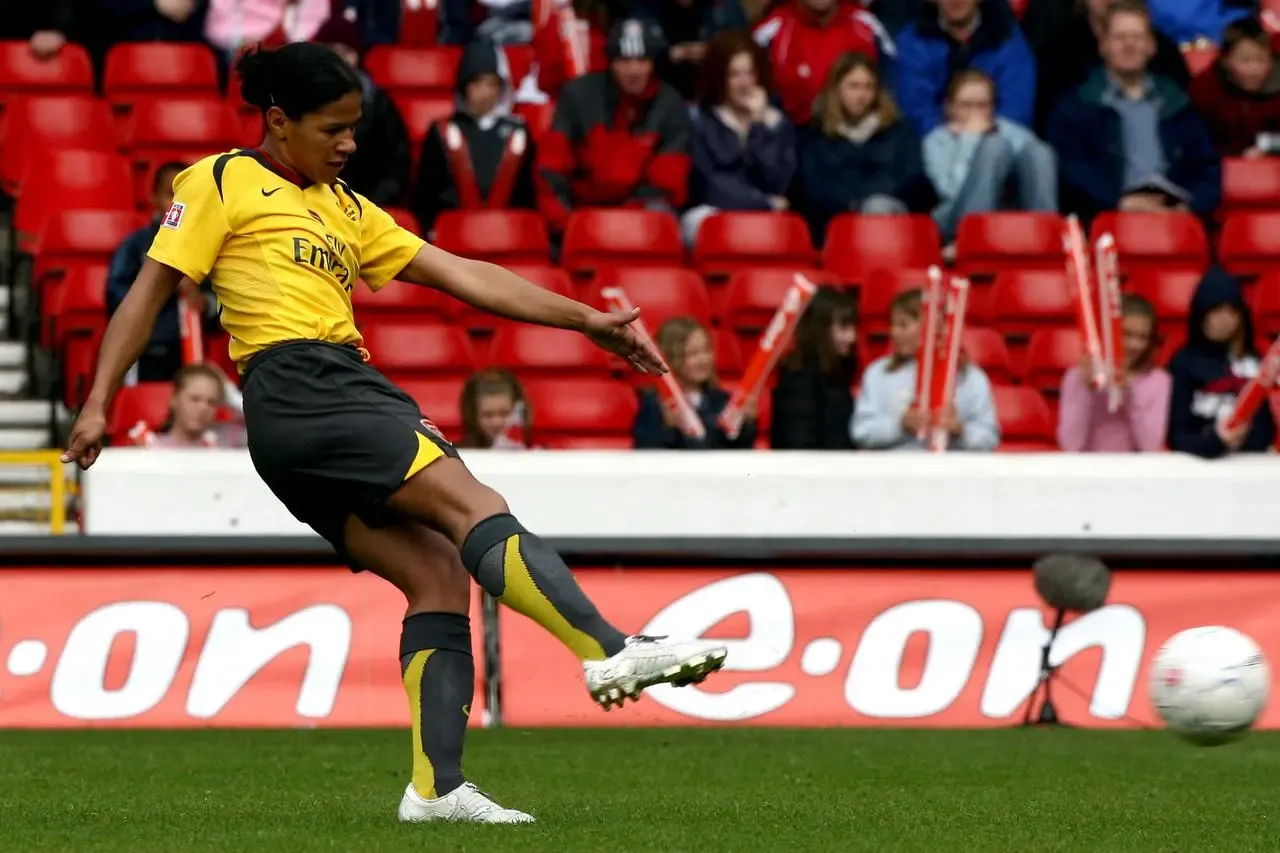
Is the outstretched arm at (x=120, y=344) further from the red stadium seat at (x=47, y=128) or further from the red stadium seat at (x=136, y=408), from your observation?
the red stadium seat at (x=47, y=128)

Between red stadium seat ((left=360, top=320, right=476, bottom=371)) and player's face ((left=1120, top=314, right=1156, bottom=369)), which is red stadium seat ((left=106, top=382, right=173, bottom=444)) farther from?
player's face ((left=1120, top=314, right=1156, bottom=369))

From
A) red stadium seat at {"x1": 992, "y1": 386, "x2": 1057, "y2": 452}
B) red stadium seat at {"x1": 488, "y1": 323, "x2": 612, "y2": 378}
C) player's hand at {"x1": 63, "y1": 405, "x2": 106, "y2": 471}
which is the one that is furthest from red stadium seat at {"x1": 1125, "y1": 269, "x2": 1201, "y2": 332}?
player's hand at {"x1": 63, "y1": 405, "x2": 106, "y2": 471}

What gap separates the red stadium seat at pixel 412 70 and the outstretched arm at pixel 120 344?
874 centimetres

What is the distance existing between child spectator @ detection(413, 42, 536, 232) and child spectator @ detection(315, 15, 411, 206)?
14 cm

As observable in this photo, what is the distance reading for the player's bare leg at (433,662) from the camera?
5.61 metres

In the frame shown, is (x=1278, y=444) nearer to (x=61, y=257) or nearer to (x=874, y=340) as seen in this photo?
(x=874, y=340)

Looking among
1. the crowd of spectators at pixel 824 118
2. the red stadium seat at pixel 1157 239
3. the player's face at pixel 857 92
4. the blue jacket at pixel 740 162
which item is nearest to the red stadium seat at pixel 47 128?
the crowd of spectators at pixel 824 118

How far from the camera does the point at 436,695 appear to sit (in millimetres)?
5625

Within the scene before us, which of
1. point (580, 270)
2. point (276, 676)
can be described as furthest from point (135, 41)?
point (276, 676)

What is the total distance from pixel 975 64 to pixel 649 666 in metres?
9.30

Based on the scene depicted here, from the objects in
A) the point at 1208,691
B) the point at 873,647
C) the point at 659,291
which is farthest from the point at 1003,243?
the point at 1208,691

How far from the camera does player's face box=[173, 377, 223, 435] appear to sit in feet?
33.0

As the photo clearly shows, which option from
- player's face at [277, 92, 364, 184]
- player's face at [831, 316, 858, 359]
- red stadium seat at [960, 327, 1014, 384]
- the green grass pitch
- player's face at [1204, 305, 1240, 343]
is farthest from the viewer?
red stadium seat at [960, 327, 1014, 384]

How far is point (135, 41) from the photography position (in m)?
13.9
